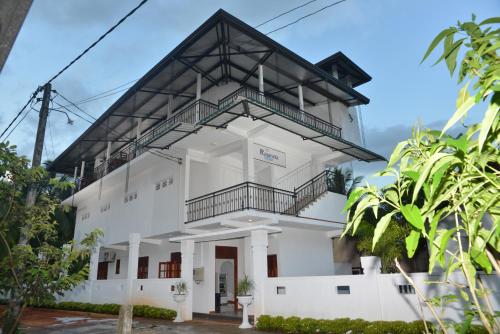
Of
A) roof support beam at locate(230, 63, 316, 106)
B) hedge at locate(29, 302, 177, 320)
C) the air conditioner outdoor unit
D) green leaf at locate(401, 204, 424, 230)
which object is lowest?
hedge at locate(29, 302, 177, 320)

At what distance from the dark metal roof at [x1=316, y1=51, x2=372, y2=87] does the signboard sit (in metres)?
6.33

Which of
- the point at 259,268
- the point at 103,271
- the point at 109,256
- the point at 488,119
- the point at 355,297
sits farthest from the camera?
the point at 103,271

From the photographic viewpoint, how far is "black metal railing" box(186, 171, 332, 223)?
12.0 meters

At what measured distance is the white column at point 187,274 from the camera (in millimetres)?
12125

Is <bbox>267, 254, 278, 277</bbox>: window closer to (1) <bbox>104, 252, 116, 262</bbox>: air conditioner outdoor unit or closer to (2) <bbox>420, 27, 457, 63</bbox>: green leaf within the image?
(1) <bbox>104, 252, 116, 262</bbox>: air conditioner outdoor unit

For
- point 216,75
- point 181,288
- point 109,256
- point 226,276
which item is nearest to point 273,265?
point 181,288

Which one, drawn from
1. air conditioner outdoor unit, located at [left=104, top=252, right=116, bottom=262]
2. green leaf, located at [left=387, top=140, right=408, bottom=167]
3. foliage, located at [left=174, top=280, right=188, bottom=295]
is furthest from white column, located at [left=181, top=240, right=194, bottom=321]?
green leaf, located at [left=387, top=140, right=408, bottom=167]

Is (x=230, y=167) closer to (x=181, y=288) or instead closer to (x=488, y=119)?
(x=181, y=288)

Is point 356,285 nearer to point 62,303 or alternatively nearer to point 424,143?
point 424,143

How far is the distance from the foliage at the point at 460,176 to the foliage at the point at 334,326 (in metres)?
6.10

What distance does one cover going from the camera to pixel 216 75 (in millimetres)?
13609

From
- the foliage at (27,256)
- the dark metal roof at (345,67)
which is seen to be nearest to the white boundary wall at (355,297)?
the foliage at (27,256)

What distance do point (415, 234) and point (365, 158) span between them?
14.5 metres

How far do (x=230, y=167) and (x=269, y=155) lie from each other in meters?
2.46
